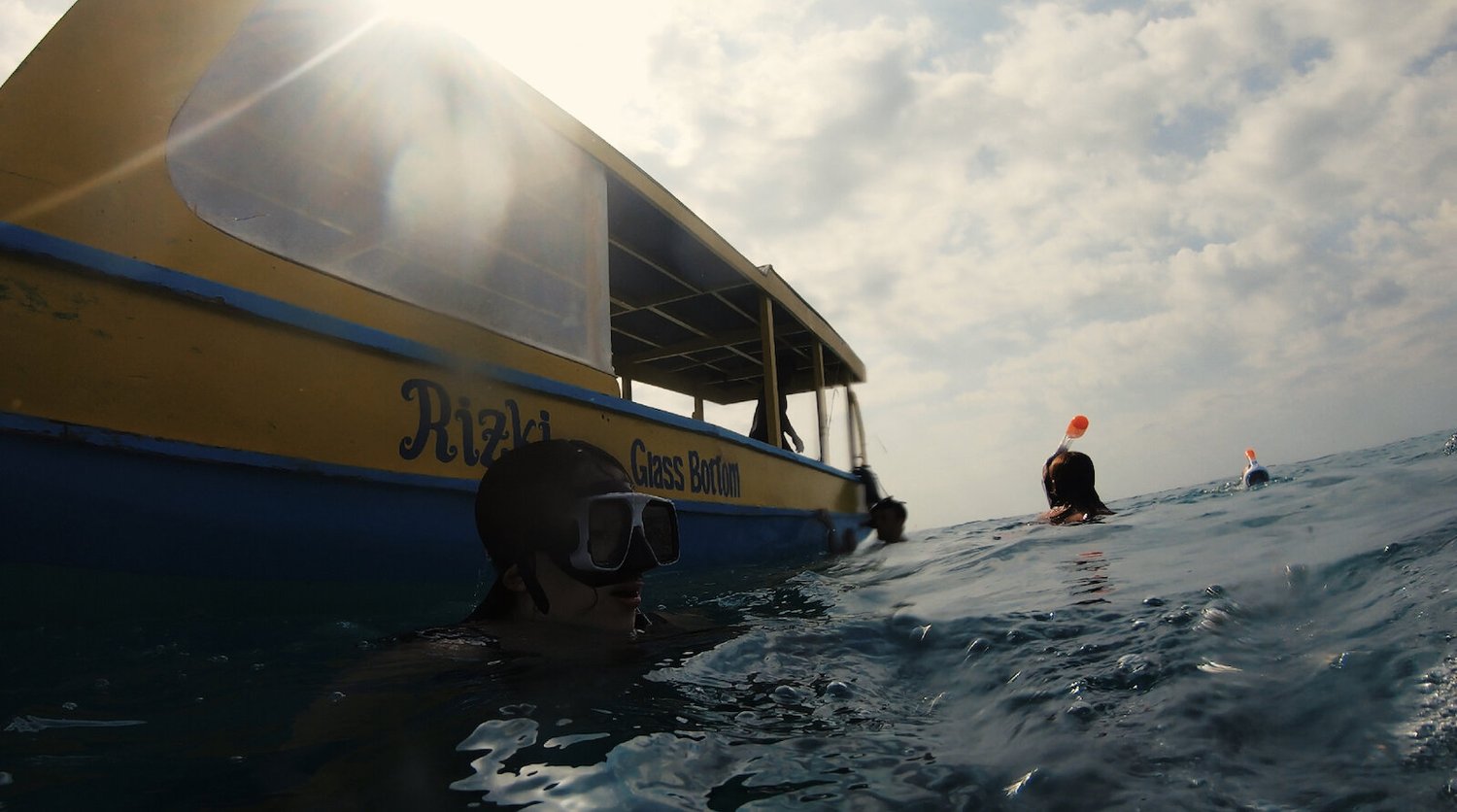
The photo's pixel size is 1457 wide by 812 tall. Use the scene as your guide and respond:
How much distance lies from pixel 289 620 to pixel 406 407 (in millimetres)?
772

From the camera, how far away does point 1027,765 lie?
120 centimetres

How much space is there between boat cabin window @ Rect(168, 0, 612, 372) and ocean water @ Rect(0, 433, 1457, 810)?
1.23 meters

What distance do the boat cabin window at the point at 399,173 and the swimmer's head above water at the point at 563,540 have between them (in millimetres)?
1184

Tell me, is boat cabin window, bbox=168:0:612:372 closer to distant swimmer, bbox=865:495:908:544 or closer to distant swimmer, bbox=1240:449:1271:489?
distant swimmer, bbox=865:495:908:544

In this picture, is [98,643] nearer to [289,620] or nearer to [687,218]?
[289,620]

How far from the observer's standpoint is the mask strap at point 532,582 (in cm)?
198

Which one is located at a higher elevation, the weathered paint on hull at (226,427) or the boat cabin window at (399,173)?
the boat cabin window at (399,173)

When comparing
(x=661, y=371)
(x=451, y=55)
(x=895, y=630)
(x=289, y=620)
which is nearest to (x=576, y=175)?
(x=451, y=55)

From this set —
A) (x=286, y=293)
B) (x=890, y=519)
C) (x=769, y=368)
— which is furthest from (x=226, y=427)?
(x=890, y=519)

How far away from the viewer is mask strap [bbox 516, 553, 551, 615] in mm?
1979

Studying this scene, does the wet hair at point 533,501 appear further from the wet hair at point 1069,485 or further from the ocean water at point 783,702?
the wet hair at point 1069,485

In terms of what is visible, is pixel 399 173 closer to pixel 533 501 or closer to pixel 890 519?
pixel 533 501

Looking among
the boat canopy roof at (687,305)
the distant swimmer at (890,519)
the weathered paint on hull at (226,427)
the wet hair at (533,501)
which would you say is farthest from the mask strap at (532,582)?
Result: the distant swimmer at (890,519)

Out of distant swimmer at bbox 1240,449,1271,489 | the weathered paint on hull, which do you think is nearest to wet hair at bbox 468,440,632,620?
the weathered paint on hull
